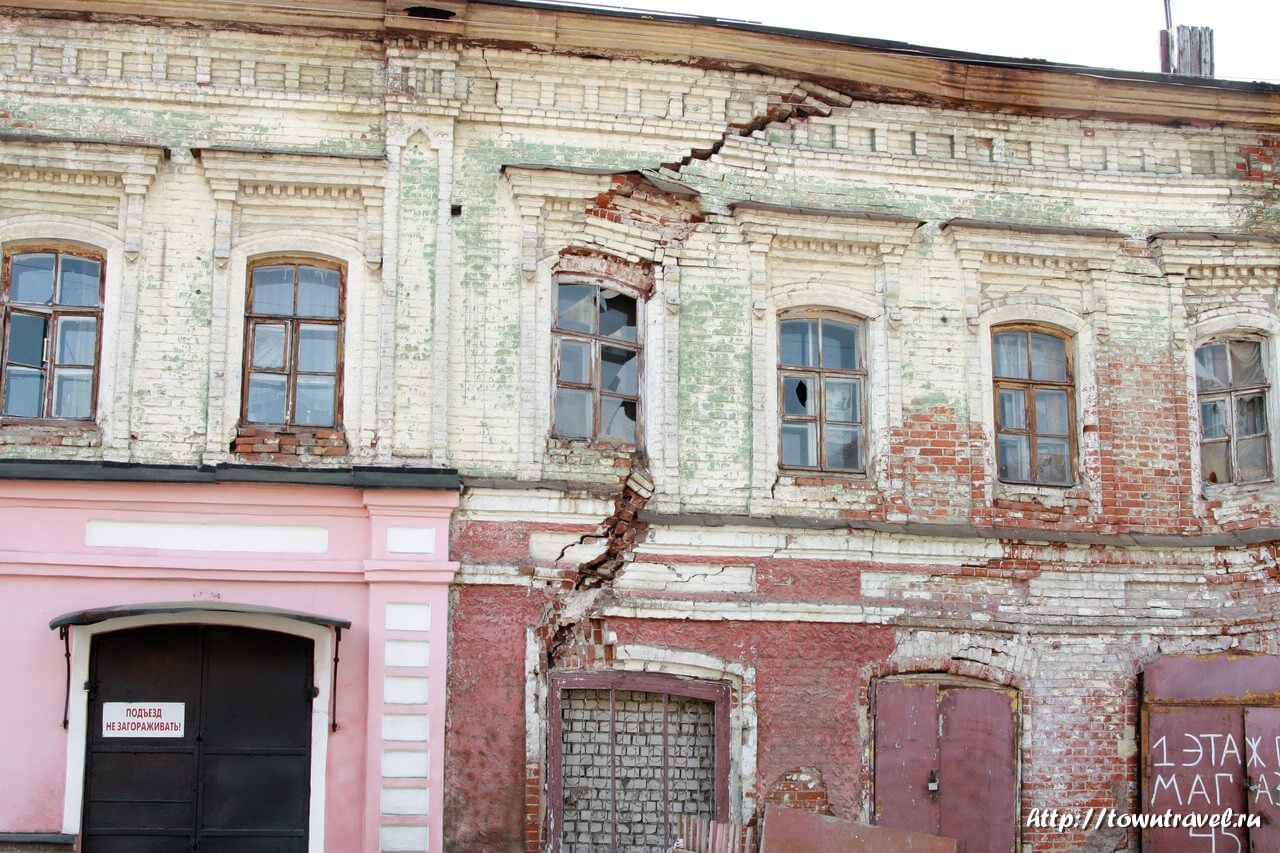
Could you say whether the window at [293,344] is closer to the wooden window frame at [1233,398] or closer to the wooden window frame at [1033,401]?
the wooden window frame at [1033,401]

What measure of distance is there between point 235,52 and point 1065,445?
7.01 meters

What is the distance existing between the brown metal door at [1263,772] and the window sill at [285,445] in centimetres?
703

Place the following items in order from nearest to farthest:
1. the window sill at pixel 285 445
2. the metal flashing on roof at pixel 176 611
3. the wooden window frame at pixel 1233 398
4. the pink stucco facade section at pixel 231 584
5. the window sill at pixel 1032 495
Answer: the metal flashing on roof at pixel 176 611 < the pink stucco facade section at pixel 231 584 < the window sill at pixel 285 445 < the window sill at pixel 1032 495 < the wooden window frame at pixel 1233 398

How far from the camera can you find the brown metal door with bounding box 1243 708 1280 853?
10.9m

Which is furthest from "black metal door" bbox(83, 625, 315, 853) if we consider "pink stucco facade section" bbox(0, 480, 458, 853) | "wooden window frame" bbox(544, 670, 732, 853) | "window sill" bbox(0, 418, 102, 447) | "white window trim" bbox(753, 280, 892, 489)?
"white window trim" bbox(753, 280, 892, 489)

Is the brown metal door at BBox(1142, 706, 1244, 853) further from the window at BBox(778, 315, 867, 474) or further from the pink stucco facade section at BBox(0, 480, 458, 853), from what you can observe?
the pink stucco facade section at BBox(0, 480, 458, 853)

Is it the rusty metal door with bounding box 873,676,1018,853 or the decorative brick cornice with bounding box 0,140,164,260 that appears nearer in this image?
the decorative brick cornice with bounding box 0,140,164,260

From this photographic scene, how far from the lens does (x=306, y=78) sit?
1066 cm

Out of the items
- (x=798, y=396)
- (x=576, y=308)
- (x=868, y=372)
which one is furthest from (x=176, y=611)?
(x=868, y=372)

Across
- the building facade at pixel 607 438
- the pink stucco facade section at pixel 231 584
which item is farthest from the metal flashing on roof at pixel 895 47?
the pink stucco facade section at pixel 231 584

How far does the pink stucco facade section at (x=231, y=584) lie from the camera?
954cm

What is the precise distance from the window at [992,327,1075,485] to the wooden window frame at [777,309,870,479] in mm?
1100

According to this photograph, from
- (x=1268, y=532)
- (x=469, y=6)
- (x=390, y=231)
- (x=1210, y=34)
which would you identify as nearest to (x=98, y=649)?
(x=390, y=231)

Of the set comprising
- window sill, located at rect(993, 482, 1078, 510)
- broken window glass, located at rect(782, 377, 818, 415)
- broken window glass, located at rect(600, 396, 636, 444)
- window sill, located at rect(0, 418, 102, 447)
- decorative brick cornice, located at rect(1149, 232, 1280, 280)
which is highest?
decorative brick cornice, located at rect(1149, 232, 1280, 280)
